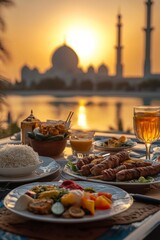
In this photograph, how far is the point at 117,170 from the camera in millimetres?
1435

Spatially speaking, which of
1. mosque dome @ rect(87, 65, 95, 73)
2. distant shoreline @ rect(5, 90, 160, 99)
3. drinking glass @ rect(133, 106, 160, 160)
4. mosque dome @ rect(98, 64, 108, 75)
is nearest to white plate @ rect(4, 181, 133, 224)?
drinking glass @ rect(133, 106, 160, 160)

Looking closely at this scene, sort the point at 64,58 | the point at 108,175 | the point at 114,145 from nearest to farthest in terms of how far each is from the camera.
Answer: the point at 108,175 < the point at 114,145 < the point at 64,58

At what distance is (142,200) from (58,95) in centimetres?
3830

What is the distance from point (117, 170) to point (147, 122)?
0.44 m

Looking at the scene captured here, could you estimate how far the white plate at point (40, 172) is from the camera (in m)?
1.44

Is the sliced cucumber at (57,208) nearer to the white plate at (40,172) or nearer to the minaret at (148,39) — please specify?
the white plate at (40,172)

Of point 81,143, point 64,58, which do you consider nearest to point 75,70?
point 64,58

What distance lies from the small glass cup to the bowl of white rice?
14.5 inches

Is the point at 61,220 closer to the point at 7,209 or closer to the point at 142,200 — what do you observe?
the point at 7,209

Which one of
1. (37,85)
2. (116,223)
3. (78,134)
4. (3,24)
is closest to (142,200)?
(116,223)

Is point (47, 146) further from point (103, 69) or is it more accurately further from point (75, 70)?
point (103, 69)

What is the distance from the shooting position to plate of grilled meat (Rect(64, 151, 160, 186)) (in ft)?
4.55

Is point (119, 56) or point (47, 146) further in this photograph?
point (119, 56)

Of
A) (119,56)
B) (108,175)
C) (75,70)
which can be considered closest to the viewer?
(108,175)
